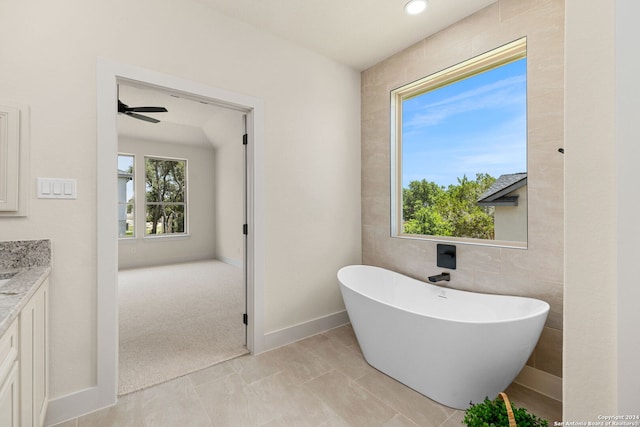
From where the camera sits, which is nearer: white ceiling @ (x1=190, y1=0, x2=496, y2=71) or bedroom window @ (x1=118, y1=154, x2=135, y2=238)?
white ceiling @ (x1=190, y1=0, x2=496, y2=71)

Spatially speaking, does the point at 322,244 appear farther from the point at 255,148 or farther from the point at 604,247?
the point at 604,247

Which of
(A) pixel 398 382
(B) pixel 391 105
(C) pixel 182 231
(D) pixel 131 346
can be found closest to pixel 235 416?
(A) pixel 398 382

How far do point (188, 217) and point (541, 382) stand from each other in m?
6.36

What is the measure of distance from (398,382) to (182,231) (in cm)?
576

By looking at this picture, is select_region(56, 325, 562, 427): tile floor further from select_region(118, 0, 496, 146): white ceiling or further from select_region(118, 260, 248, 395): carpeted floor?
select_region(118, 0, 496, 146): white ceiling

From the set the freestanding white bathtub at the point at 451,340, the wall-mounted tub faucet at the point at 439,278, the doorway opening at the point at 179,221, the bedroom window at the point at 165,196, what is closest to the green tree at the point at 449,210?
the wall-mounted tub faucet at the point at 439,278

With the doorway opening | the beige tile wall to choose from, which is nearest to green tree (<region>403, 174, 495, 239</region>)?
the beige tile wall

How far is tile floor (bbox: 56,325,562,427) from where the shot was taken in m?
1.61

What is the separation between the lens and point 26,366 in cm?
110

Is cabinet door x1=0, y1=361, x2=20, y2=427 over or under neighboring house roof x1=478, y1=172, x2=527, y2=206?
under

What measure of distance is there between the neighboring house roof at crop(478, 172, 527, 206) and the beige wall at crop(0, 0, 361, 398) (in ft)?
4.16

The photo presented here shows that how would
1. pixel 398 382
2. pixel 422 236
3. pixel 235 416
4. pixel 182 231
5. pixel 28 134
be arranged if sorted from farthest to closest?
pixel 182 231 → pixel 422 236 → pixel 398 382 → pixel 235 416 → pixel 28 134

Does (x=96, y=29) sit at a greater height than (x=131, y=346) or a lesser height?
greater

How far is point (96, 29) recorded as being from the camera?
5.63ft
